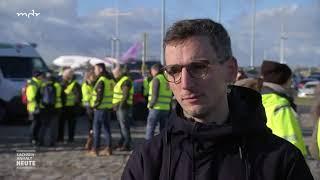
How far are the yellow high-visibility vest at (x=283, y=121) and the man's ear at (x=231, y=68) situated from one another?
2328 millimetres

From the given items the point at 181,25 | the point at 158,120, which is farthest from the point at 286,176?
the point at 158,120

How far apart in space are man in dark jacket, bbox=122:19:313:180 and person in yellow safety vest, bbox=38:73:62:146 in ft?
35.6

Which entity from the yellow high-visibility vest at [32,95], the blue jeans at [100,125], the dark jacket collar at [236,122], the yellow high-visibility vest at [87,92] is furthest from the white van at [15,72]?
the dark jacket collar at [236,122]

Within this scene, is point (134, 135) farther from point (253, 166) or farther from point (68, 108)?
point (253, 166)

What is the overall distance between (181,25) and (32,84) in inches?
440

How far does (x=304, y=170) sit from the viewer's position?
1936mm

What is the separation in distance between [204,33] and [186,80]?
0.56 ft

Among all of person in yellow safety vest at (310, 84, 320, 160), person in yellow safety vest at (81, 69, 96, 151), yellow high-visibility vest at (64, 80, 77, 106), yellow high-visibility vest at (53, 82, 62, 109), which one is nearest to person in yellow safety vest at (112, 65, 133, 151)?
person in yellow safety vest at (81, 69, 96, 151)

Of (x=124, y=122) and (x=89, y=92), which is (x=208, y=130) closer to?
(x=124, y=122)

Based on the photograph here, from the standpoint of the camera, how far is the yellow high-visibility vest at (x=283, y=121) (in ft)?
14.3

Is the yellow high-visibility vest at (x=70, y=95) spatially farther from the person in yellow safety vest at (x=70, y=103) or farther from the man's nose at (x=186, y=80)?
the man's nose at (x=186, y=80)

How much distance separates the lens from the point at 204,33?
198 centimetres

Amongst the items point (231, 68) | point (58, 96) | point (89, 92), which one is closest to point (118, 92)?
point (89, 92)

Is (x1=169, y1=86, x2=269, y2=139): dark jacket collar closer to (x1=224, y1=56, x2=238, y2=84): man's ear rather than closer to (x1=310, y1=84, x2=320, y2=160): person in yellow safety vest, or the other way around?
(x1=224, y1=56, x2=238, y2=84): man's ear
